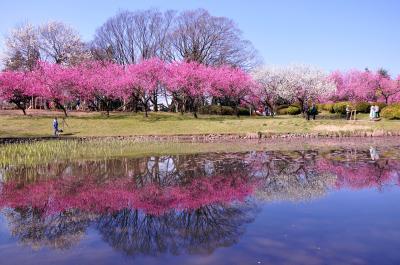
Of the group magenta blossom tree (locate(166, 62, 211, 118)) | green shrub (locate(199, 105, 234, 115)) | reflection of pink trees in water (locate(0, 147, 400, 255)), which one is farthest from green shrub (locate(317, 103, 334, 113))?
reflection of pink trees in water (locate(0, 147, 400, 255))

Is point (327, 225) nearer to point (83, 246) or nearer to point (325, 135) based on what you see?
point (83, 246)

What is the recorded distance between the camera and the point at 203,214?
9.61 m

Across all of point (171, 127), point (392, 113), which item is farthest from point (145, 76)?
point (392, 113)

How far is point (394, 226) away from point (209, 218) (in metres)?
3.85

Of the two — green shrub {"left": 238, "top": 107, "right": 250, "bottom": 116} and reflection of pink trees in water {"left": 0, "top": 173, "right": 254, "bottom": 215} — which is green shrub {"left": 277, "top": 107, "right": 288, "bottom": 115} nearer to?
green shrub {"left": 238, "top": 107, "right": 250, "bottom": 116}

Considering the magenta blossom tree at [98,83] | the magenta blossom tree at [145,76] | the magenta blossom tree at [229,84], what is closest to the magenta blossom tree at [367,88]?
the magenta blossom tree at [229,84]

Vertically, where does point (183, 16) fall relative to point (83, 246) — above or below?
above

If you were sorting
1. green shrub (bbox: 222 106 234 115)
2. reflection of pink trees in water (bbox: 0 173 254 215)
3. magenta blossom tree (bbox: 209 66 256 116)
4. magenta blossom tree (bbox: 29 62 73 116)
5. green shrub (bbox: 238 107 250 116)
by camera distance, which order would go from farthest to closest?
green shrub (bbox: 238 107 250 116) < green shrub (bbox: 222 106 234 115) < magenta blossom tree (bbox: 209 66 256 116) < magenta blossom tree (bbox: 29 62 73 116) < reflection of pink trees in water (bbox: 0 173 254 215)

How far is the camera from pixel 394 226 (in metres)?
8.41

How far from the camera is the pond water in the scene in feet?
23.2

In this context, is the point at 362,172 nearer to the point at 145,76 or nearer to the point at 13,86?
the point at 145,76

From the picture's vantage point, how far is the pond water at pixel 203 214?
279 inches

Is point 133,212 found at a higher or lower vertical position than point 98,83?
lower

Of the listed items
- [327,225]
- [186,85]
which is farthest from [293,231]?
[186,85]
